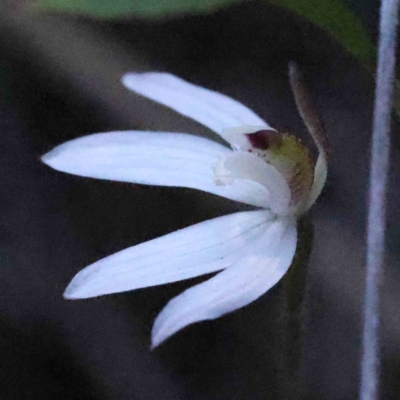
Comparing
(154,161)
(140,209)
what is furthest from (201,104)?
(140,209)

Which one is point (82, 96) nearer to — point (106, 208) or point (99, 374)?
point (106, 208)

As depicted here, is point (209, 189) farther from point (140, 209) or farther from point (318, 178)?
point (140, 209)

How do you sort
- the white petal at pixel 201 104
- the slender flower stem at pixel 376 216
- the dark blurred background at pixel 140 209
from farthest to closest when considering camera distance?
1. the dark blurred background at pixel 140 209
2. the white petal at pixel 201 104
3. the slender flower stem at pixel 376 216

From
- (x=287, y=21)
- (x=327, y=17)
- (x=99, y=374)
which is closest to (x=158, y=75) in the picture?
(x=327, y=17)

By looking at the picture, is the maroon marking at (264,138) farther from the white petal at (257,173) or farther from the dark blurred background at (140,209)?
the dark blurred background at (140,209)

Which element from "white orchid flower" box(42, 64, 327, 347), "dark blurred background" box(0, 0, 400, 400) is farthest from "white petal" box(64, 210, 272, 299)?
"dark blurred background" box(0, 0, 400, 400)

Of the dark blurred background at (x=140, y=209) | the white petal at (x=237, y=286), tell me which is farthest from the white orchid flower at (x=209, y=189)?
the dark blurred background at (x=140, y=209)
